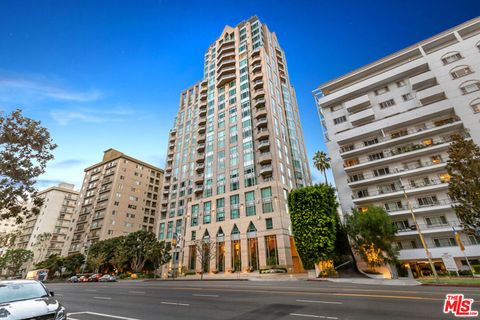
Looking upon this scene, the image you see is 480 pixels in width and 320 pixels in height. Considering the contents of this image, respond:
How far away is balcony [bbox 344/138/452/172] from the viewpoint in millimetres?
36391

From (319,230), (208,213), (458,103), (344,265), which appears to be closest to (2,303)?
(319,230)

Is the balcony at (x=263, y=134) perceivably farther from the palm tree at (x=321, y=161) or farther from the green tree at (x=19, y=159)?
the green tree at (x=19, y=159)

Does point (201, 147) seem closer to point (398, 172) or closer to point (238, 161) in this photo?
point (238, 161)

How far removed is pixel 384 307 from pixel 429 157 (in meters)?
37.8

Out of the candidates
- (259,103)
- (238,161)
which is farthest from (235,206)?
(259,103)

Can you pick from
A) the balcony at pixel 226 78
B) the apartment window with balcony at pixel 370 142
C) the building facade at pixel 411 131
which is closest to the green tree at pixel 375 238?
the building facade at pixel 411 131

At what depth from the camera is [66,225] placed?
97938mm

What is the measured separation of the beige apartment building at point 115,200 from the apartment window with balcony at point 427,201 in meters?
78.4

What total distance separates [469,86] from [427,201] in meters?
20.4

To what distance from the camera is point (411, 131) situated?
40.8m

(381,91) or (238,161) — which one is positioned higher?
(381,91)

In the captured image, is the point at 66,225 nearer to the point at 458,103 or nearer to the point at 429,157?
the point at 429,157

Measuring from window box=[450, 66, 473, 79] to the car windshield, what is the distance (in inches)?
2255

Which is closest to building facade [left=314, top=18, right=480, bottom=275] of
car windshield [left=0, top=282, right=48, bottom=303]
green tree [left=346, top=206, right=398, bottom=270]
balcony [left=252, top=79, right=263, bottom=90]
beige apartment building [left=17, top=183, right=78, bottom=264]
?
green tree [left=346, top=206, right=398, bottom=270]
